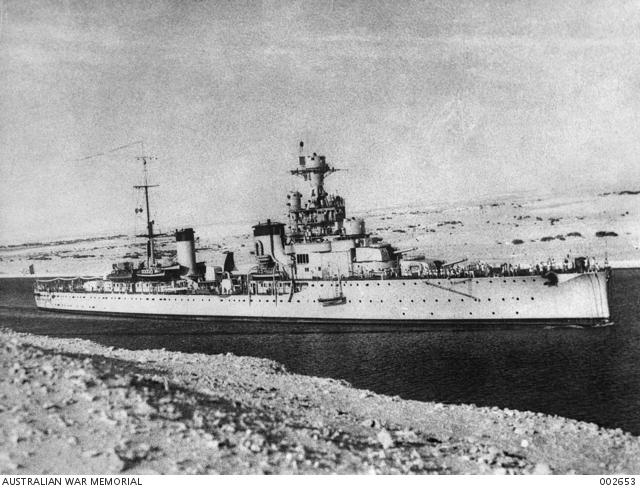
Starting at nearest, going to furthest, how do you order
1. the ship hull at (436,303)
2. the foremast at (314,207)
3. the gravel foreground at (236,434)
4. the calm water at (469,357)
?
the gravel foreground at (236,434)
the calm water at (469,357)
the ship hull at (436,303)
the foremast at (314,207)

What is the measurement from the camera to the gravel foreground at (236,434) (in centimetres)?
688

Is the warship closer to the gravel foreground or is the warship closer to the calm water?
the calm water

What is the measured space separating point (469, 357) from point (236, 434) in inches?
546

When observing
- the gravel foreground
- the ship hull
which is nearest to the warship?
the ship hull

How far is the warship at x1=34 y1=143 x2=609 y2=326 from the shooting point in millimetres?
25438

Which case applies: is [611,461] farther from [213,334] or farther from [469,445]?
[213,334]

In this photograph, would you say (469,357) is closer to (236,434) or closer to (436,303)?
(436,303)

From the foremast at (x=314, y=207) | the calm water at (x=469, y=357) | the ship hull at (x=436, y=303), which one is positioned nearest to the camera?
the calm water at (x=469, y=357)

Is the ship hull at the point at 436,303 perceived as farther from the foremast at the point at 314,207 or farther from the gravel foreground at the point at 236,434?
the gravel foreground at the point at 236,434

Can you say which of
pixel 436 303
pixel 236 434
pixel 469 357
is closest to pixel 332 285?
pixel 436 303

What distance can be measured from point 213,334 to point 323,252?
7.92 m

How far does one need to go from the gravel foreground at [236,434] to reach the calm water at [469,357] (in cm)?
307

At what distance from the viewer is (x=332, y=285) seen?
29.3 metres

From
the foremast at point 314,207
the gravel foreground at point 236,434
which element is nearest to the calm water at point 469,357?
the gravel foreground at point 236,434
